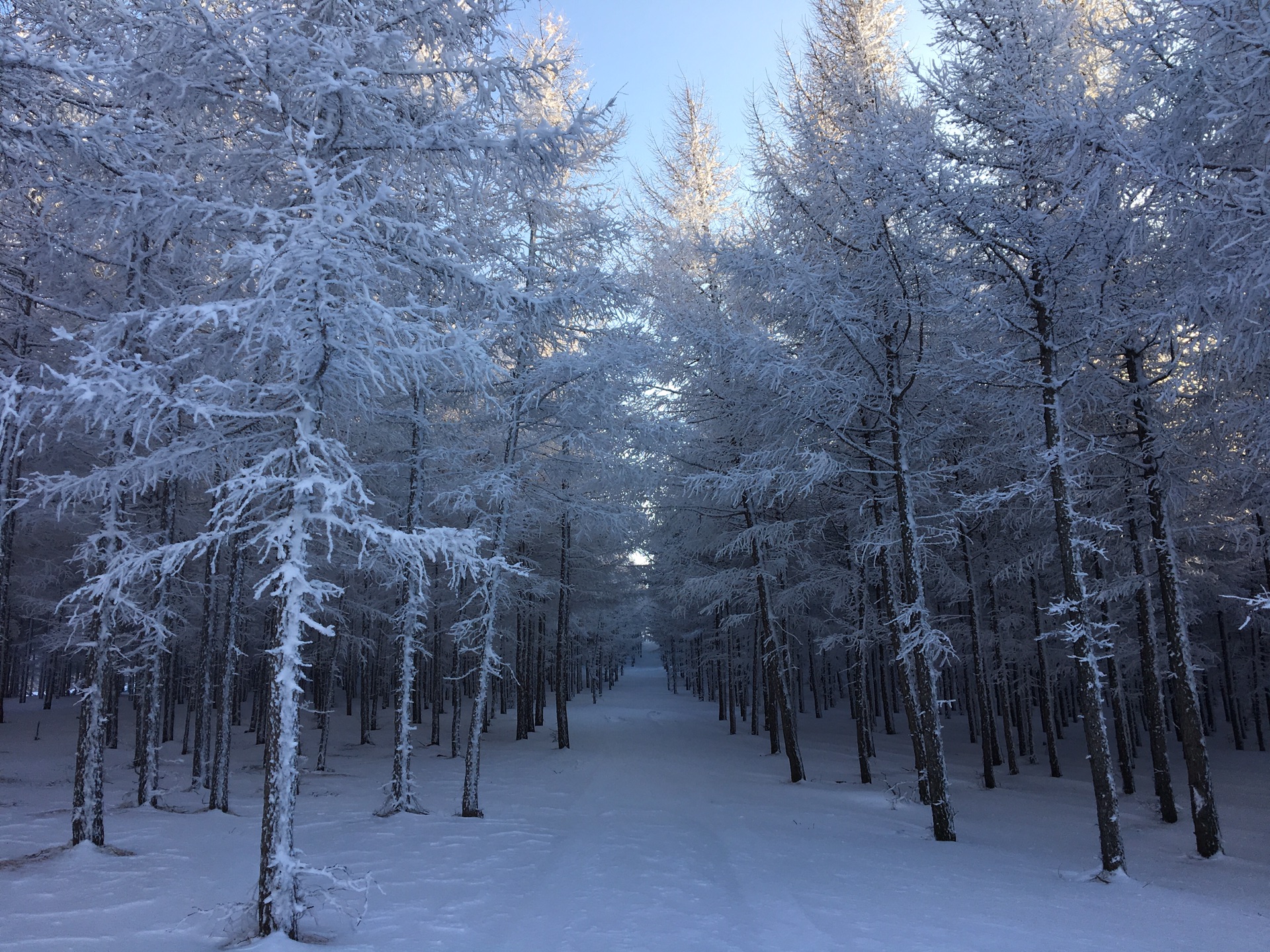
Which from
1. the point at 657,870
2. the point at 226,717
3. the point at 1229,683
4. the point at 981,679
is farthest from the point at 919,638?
the point at 1229,683

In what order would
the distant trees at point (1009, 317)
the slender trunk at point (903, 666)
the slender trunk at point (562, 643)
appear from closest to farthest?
1. the distant trees at point (1009, 317)
2. the slender trunk at point (903, 666)
3. the slender trunk at point (562, 643)

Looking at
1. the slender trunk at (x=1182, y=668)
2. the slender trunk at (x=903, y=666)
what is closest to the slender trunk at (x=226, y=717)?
the slender trunk at (x=903, y=666)

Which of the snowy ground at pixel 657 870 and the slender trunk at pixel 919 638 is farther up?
the slender trunk at pixel 919 638

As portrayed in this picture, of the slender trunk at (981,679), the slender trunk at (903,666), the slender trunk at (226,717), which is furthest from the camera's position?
the slender trunk at (981,679)

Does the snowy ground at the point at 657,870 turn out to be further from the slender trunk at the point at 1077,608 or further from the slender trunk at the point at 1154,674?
the slender trunk at the point at 1077,608

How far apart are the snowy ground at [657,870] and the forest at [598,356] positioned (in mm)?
266

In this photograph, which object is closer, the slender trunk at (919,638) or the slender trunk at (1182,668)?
the slender trunk at (1182,668)

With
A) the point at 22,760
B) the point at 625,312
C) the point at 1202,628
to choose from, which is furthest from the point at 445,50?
the point at 1202,628

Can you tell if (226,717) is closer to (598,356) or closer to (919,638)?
(598,356)

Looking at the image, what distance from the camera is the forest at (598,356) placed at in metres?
5.77

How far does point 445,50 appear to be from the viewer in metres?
7.36

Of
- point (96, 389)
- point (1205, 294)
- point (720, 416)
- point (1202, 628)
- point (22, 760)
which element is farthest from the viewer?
point (1202, 628)

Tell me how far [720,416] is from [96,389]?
12.1m

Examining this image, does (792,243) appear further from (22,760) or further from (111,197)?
(22,760)
